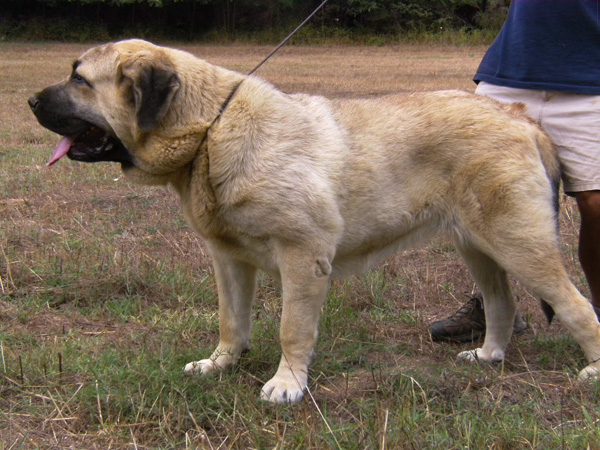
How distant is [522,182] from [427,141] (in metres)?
0.49

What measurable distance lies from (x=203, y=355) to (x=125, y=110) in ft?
4.32

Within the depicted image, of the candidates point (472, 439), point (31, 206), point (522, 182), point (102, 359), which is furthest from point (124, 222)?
point (472, 439)

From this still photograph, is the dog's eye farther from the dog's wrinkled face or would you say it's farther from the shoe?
the shoe

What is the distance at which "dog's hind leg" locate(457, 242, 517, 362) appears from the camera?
390cm

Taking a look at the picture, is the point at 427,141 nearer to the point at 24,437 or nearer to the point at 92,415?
the point at 92,415

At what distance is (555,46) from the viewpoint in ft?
12.2

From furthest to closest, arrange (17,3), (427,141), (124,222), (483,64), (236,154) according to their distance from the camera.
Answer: (17,3)
(124,222)
(483,64)
(427,141)
(236,154)

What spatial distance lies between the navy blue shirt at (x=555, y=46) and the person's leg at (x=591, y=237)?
547mm

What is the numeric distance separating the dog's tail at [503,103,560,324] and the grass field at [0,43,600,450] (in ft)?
2.46

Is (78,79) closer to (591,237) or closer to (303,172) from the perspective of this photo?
(303,172)

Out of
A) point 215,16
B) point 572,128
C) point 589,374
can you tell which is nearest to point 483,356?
point 589,374

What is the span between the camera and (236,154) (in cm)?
329

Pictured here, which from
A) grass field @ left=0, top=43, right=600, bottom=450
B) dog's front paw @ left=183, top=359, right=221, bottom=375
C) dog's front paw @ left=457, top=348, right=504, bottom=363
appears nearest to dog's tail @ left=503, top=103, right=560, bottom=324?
dog's front paw @ left=457, top=348, right=504, bottom=363

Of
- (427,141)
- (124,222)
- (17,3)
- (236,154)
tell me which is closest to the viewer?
(236,154)
